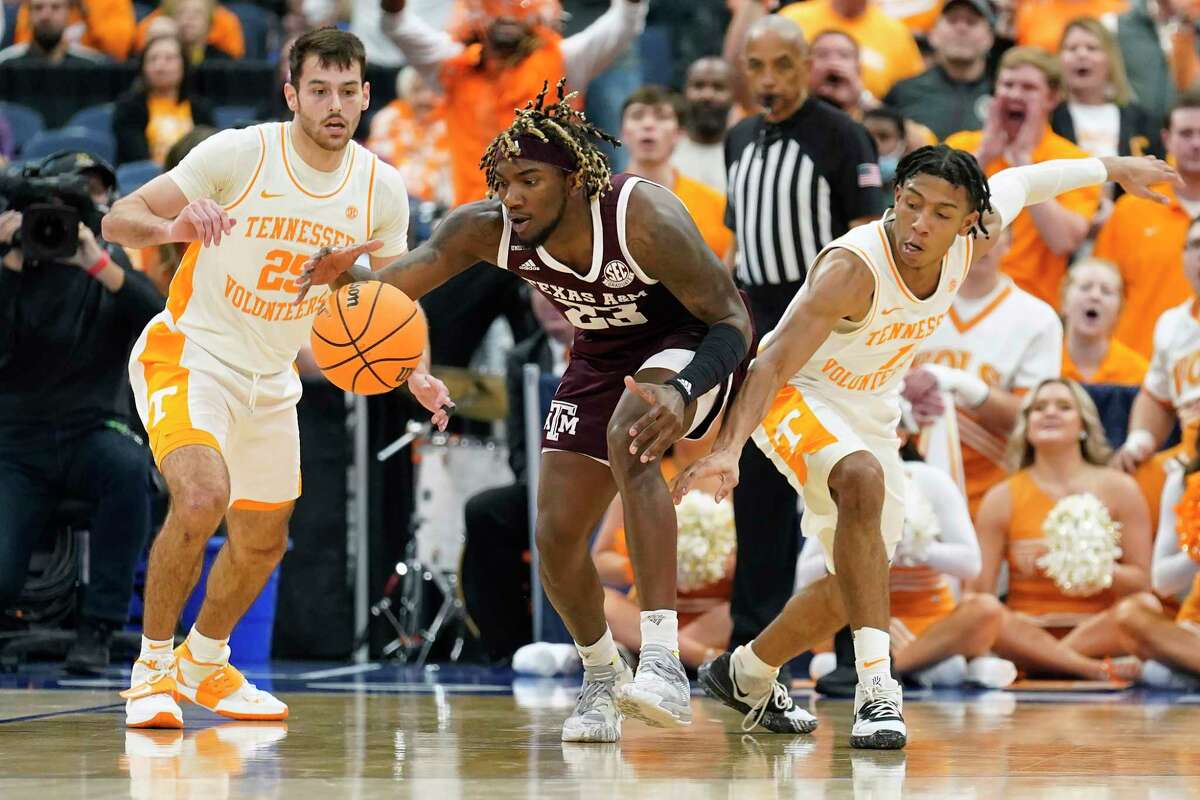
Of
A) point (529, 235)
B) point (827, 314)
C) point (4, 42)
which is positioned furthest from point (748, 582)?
point (4, 42)

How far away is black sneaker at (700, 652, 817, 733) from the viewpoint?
5672 millimetres

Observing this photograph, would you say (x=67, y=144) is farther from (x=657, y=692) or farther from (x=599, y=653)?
(x=657, y=692)

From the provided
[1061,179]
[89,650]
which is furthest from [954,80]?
[89,650]

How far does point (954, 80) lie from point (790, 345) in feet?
17.9

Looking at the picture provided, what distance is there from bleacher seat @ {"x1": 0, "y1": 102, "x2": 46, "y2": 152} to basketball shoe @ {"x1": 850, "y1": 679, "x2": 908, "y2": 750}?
908 centimetres

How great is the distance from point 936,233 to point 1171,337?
315 centimetres

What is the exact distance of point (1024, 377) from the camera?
27.6ft

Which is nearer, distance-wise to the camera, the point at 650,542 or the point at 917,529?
the point at 650,542

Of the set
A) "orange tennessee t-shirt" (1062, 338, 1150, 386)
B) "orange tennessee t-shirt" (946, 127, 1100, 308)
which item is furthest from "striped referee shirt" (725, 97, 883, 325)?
"orange tennessee t-shirt" (946, 127, 1100, 308)

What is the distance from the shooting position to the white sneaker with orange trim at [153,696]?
220 inches

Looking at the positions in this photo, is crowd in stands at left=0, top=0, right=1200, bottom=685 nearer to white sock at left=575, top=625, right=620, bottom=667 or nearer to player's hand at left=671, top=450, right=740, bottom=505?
white sock at left=575, top=625, right=620, bottom=667

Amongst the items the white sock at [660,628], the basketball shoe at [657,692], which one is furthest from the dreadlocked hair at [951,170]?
the basketball shoe at [657,692]

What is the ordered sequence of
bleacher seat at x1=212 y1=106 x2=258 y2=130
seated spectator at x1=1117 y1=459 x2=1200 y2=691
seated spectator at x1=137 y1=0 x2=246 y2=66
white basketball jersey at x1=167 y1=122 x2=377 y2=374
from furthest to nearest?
seated spectator at x1=137 y1=0 x2=246 y2=66 → bleacher seat at x1=212 y1=106 x2=258 y2=130 → seated spectator at x1=1117 y1=459 x2=1200 y2=691 → white basketball jersey at x1=167 y1=122 x2=377 y2=374

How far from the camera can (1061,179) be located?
6234mm
